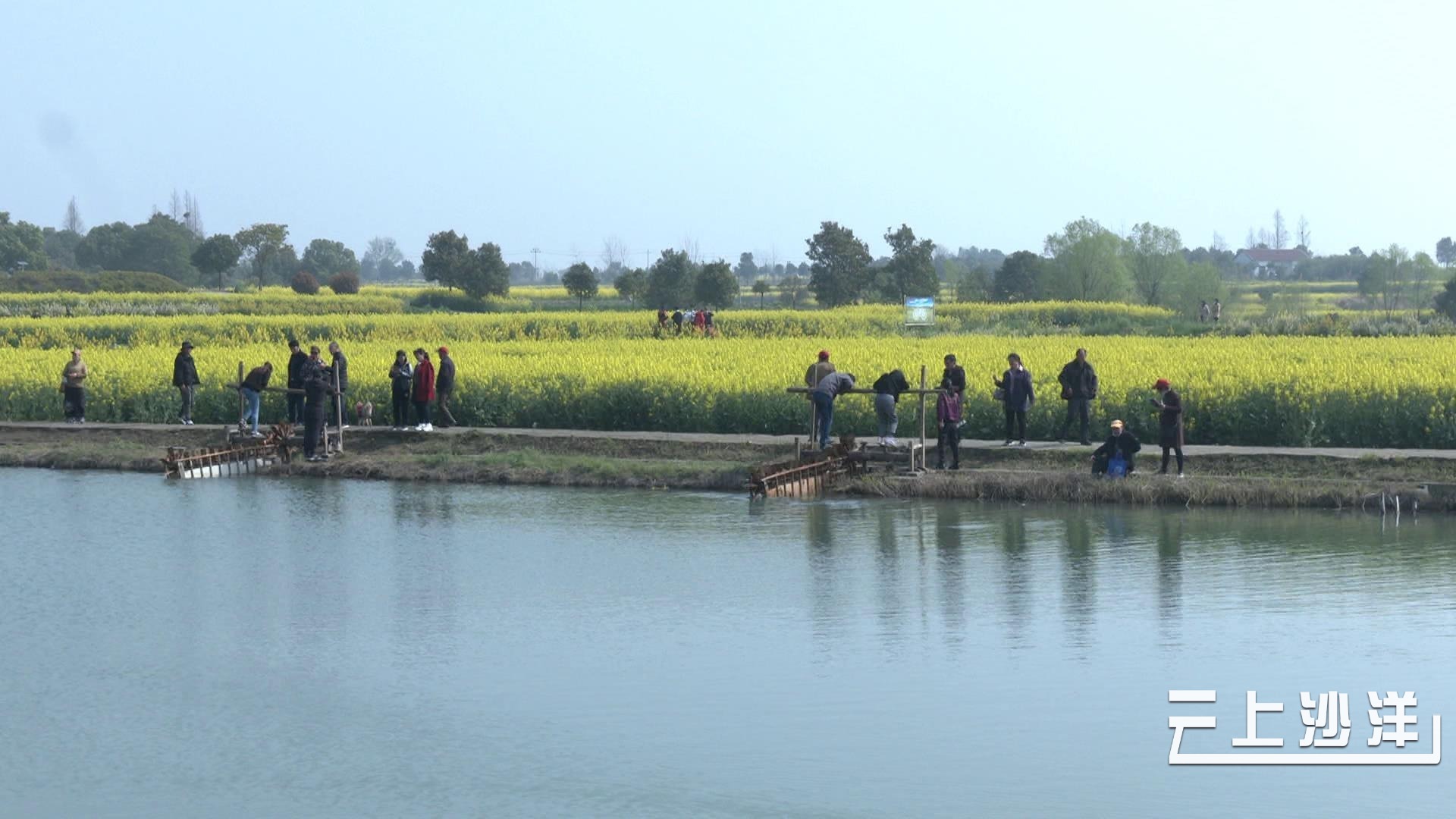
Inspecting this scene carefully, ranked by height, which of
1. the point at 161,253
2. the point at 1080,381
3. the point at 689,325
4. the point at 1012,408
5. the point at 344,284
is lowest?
the point at 1012,408

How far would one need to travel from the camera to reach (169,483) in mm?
29688

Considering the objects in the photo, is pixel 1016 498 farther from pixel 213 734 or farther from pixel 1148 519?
pixel 213 734

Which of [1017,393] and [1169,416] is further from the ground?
[1017,393]

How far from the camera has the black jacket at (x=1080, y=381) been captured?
94.8ft

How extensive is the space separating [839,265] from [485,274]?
18995 mm

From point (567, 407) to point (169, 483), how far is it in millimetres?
7849

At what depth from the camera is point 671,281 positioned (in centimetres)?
9700

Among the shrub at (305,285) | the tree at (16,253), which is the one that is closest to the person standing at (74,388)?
the shrub at (305,285)

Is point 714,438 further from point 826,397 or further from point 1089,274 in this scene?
point 1089,274

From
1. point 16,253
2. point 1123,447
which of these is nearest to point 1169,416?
point 1123,447

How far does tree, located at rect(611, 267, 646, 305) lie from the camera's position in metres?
101

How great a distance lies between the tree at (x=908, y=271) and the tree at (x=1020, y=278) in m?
8.68

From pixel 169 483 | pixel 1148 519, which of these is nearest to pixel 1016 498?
pixel 1148 519

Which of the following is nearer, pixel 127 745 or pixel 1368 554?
pixel 127 745
